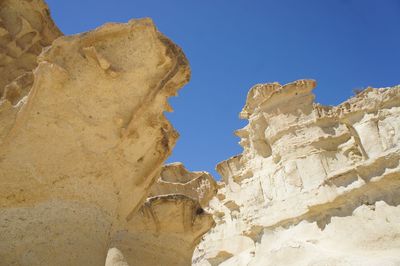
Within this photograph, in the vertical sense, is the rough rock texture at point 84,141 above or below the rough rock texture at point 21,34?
below

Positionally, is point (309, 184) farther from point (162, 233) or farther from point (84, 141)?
point (84, 141)

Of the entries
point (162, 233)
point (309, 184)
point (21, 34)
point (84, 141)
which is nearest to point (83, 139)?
point (84, 141)

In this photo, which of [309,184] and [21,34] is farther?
[309,184]

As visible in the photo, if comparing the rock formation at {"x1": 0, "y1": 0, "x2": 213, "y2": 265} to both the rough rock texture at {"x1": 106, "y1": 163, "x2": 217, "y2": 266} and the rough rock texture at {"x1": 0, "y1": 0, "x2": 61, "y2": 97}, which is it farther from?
the rough rock texture at {"x1": 0, "y1": 0, "x2": 61, "y2": 97}

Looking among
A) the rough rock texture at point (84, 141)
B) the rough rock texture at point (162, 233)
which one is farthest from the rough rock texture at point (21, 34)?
the rough rock texture at point (162, 233)

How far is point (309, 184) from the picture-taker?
11.9m

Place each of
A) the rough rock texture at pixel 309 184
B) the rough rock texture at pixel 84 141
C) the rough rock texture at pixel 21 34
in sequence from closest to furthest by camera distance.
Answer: the rough rock texture at pixel 84 141 → the rough rock texture at pixel 21 34 → the rough rock texture at pixel 309 184

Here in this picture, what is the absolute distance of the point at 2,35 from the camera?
13.4ft

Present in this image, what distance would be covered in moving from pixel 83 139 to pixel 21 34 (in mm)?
1839

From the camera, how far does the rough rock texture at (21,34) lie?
4.03 m

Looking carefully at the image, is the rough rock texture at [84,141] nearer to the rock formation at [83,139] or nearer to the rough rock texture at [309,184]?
the rock formation at [83,139]

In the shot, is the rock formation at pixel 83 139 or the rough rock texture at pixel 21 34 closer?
the rock formation at pixel 83 139

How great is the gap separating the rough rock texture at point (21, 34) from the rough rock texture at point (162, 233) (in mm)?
1871

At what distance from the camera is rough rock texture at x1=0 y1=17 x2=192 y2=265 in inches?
110
